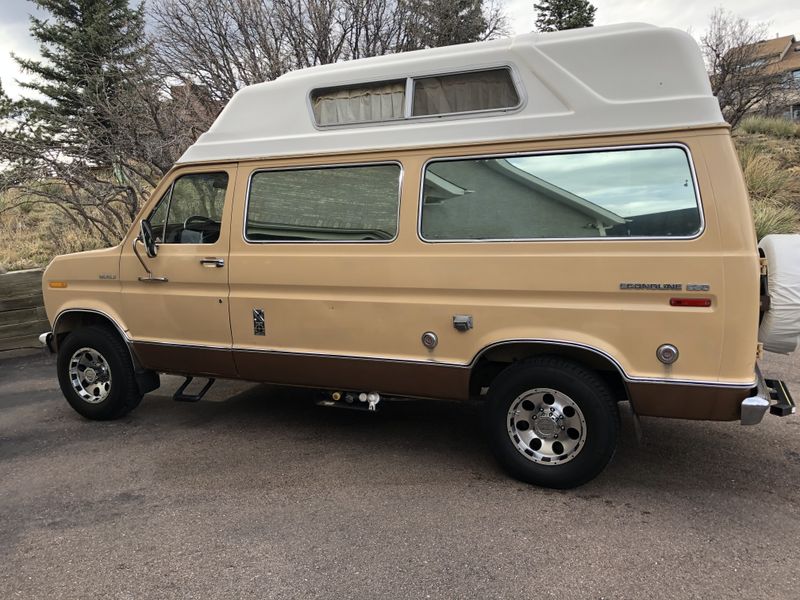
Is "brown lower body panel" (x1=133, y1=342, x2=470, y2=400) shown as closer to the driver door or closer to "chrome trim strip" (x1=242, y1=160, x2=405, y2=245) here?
the driver door

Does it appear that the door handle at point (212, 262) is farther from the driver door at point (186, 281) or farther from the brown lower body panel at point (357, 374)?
Answer: the brown lower body panel at point (357, 374)

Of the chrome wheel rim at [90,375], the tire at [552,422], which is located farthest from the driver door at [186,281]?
the tire at [552,422]

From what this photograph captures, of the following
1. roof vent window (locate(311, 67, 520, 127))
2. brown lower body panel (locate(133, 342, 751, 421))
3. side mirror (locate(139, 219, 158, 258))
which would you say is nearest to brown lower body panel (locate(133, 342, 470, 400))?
brown lower body panel (locate(133, 342, 751, 421))

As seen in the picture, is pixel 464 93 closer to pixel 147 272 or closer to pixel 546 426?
pixel 546 426

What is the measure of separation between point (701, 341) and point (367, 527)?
214cm

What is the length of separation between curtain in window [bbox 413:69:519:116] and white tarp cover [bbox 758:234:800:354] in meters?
1.80

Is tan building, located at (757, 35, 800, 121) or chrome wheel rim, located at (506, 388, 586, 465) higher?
tan building, located at (757, 35, 800, 121)

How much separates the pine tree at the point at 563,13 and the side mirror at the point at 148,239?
25131mm

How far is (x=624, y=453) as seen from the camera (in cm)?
421

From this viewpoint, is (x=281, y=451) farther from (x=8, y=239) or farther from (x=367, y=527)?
(x=8, y=239)

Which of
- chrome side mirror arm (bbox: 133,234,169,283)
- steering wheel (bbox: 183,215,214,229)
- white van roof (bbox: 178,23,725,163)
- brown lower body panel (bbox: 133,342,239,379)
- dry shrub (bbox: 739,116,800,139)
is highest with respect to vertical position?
dry shrub (bbox: 739,116,800,139)

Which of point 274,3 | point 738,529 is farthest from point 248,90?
point 274,3

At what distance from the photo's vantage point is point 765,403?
314 centimetres

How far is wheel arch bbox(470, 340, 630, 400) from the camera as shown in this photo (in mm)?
3463
